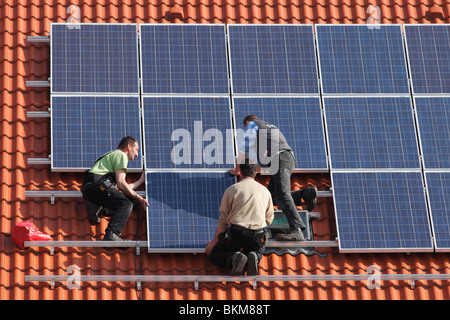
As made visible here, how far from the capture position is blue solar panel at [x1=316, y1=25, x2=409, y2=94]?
16.0 m

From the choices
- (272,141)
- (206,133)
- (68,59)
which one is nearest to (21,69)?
(68,59)

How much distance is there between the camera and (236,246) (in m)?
14.1

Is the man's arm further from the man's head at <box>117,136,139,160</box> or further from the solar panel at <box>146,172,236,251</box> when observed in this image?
the man's head at <box>117,136,139,160</box>

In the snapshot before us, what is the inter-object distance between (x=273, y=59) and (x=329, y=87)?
101cm

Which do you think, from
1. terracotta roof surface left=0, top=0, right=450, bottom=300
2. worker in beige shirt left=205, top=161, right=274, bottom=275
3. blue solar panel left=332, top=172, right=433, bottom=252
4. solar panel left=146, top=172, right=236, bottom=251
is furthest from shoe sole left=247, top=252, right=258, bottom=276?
blue solar panel left=332, top=172, right=433, bottom=252

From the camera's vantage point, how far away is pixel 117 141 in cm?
1523

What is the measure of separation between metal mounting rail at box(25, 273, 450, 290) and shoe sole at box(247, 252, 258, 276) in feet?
0.47

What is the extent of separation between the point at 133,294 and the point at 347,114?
4413 mm

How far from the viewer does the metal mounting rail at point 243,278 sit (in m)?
13.9

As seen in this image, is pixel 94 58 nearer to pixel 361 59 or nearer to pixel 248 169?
pixel 248 169

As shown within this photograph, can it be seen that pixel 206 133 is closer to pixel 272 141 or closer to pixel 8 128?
pixel 272 141

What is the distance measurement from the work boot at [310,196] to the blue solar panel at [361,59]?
182 cm
